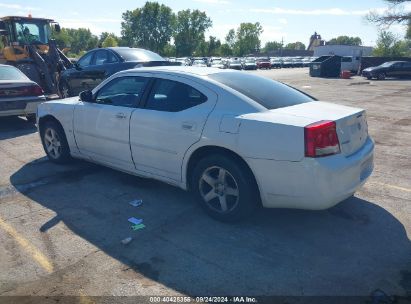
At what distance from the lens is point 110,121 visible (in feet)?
16.0

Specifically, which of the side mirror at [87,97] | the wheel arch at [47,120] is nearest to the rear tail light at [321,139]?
the side mirror at [87,97]

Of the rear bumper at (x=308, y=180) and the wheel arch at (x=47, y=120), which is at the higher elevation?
the wheel arch at (x=47, y=120)

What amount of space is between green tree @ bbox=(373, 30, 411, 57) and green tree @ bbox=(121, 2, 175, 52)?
68.6 meters

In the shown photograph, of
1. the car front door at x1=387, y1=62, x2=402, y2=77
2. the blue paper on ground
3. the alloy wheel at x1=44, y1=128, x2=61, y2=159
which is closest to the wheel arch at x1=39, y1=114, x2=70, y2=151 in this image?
the alloy wheel at x1=44, y1=128, x2=61, y2=159

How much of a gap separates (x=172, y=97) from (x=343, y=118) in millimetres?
1908

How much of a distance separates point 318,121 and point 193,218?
5.68ft

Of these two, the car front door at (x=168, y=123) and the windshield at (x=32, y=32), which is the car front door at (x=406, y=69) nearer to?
the windshield at (x=32, y=32)

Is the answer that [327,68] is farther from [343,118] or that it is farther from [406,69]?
[343,118]

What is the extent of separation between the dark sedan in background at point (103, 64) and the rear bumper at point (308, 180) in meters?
7.33

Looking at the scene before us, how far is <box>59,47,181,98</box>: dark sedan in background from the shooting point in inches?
404

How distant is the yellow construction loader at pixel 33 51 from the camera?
12.8 metres

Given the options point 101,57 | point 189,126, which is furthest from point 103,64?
point 189,126

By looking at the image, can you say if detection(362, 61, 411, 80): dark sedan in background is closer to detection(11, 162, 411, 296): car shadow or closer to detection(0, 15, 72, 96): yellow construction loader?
detection(0, 15, 72, 96): yellow construction loader

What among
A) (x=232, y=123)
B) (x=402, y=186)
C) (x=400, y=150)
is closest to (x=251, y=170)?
(x=232, y=123)
